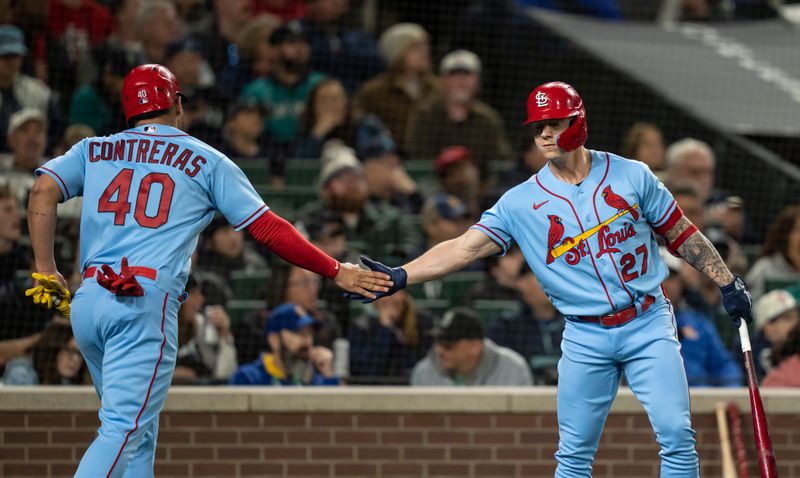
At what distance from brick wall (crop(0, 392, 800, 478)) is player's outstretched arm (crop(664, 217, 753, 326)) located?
147cm

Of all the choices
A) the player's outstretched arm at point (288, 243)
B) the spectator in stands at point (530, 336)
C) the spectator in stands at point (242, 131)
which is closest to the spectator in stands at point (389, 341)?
the spectator in stands at point (530, 336)

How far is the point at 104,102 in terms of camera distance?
9711 mm

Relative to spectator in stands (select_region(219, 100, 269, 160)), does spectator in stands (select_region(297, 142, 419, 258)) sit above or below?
below

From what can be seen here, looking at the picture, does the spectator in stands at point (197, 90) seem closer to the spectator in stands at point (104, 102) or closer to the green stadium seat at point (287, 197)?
the spectator in stands at point (104, 102)

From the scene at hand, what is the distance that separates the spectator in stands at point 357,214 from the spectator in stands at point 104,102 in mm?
1519

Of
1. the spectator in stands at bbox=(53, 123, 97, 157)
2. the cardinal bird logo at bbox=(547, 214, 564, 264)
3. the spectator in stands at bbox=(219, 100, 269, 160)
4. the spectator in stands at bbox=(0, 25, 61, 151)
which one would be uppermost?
the spectator in stands at bbox=(0, 25, 61, 151)

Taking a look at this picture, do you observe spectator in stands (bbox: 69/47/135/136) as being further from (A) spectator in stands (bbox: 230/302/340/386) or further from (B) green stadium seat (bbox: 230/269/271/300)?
(A) spectator in stands (bbox: 230/302/340/386)

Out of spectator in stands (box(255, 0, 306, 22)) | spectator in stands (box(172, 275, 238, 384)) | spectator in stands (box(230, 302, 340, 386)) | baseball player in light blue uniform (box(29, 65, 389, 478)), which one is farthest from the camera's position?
spectator in stands (box(255, 0, 306, 22))

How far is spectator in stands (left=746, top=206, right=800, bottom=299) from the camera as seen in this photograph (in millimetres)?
9023

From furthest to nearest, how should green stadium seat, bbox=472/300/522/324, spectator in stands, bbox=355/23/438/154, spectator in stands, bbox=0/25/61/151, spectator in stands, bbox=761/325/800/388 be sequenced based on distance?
spectator in stands, bbox=355/23/438/154
spectator in stands, bbox=0/25/61/151
green stadium seat, bbox=472/300/522/324
spectator in stands, bbox=761/325/800/388

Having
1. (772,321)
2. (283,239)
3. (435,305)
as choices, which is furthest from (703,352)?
(283,239)

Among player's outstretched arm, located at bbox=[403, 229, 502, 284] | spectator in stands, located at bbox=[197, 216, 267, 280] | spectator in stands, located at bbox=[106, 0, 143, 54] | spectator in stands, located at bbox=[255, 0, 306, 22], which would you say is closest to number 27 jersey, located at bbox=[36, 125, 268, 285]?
player's outstretched arm, located at bbox=[403, 229, 502, 284]

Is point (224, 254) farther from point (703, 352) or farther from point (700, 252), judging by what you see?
point (700, 252)

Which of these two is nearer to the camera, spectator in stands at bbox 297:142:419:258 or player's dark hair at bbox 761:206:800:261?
spectator in stands at bbox 297:142:419:258
